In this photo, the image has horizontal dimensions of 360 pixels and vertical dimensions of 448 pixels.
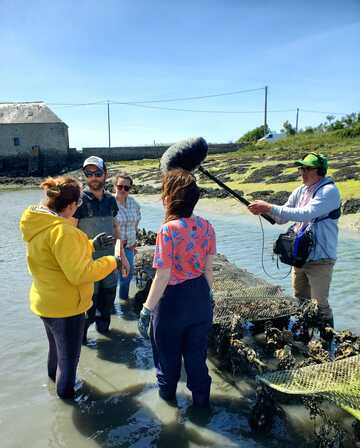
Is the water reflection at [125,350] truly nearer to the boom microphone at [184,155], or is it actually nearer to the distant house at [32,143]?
the boom microphone at [184,155]

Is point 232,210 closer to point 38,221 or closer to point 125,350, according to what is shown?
point 125,350

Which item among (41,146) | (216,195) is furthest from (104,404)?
(41,146)

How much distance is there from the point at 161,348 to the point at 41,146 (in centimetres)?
6099

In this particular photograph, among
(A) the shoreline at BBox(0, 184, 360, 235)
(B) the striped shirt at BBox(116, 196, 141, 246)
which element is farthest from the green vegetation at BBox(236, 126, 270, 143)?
(B) the striped shirt at BBox(116, 196, 141, 246)

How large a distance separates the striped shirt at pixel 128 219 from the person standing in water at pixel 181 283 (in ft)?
9.63

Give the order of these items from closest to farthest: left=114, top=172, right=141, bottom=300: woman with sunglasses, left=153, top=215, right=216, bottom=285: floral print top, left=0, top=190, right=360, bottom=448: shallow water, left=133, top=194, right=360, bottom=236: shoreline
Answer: left=153, top=215, right=216, bottom=285: floral print top, left=0, top=190, right=360, bottom=448: shallow water, left=114, top=172, right=141, bottom=300: woman with sunglasses, left=133, top=194, right=360, bottom=236: shoreline

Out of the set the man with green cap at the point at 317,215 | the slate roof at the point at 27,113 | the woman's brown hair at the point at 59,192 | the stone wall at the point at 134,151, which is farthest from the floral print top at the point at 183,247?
the slate roof at the point at 27,113

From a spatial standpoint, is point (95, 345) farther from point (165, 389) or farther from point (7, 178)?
point (7, 178)

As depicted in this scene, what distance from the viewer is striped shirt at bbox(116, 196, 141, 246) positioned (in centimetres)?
647

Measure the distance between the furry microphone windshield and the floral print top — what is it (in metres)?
0.52

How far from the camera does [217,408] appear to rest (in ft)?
13.1

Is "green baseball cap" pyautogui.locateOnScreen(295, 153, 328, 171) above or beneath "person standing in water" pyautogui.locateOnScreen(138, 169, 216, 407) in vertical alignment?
above

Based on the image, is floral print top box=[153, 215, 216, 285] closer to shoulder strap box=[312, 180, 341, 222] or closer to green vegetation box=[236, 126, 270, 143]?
shoulder strap box=[312, 180, 341, 222]

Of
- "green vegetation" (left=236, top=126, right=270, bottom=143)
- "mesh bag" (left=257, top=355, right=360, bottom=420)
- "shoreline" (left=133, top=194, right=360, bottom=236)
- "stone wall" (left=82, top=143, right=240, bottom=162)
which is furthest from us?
"green vegetation" (left=236, top=126, right=270, bottom=143)
